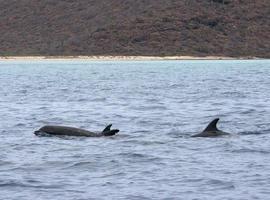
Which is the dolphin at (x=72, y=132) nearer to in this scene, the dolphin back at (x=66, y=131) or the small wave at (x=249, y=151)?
the dolphin back at (x=66, y=131)

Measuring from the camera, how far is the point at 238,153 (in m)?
21.5

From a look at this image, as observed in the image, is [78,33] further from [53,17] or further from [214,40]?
[214,40]

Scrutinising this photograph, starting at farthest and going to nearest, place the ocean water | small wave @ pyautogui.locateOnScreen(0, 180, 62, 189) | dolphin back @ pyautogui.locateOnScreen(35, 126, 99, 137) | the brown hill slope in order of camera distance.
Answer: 1. the brown hill slope
2. dolphin back @ pyautogui.locateOnScreen(35, 126, 99, 137)
3. small wave @ pyautogui.locateOnScreen(0, 180, 62, 189)
4. the ocean water

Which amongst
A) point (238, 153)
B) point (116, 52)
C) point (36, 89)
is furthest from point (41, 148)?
point (116, 52)

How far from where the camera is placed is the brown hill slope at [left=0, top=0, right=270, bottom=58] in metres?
124

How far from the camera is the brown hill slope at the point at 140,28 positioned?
124 meters

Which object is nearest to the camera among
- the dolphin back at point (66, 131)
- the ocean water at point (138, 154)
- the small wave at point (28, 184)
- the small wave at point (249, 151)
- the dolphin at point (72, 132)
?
the ocean water at point (138, 154)

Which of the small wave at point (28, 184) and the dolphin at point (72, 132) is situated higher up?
the small wave at point (28, 184)

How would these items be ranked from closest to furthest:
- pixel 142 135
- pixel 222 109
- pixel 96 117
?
pixel 142 135, pixel 96 117, pixel 222 109

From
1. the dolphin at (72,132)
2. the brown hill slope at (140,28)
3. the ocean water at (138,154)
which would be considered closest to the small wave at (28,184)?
the ocean water at (138,154)

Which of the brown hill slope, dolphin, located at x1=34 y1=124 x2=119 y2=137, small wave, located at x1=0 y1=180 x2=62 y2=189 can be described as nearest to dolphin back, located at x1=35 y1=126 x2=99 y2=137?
dolphin, located at x1=34 y1=124 x2=119 y2=137

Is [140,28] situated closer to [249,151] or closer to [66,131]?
[66,131]

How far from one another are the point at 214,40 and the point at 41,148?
104m

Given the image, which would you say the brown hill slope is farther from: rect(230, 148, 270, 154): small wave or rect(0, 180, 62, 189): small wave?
rect(0, 180, 62, 189): small wave
